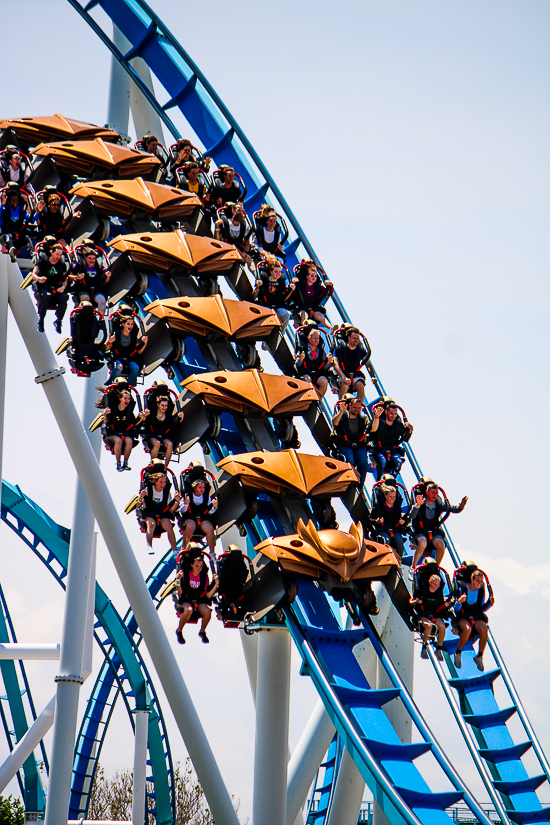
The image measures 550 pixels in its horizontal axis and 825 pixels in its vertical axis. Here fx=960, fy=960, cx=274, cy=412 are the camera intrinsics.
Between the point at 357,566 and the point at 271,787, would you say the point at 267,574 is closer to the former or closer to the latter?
the point at 357,566

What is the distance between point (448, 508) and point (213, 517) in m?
1.98

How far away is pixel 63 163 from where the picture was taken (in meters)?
8.51

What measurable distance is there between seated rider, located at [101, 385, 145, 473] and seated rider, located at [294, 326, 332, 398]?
181 centimetres

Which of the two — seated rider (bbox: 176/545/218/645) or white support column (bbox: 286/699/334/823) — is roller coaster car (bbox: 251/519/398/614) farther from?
white support column (bbox: 286/699/334/823)

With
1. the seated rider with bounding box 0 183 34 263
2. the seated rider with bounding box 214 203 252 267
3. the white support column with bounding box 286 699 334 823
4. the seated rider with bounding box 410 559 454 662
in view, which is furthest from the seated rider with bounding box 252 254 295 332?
the white support column with bounding box 286 699 334 823

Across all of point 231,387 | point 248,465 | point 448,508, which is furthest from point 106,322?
point 448,508

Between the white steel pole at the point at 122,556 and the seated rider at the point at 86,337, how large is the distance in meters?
0.31

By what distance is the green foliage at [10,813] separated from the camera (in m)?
15.5

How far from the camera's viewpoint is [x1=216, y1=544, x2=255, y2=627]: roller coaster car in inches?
224

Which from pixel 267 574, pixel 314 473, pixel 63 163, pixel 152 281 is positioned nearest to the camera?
pixel 267 574

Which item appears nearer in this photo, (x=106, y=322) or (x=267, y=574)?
(x=267, y=574)

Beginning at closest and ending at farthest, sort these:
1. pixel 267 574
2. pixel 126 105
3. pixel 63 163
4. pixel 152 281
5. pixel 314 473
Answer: pixel 267 574, pixel 314 473, pixel 152 281, pixel 63 163, pixel 126 105

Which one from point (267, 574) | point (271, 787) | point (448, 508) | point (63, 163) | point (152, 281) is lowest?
point (271, 787)

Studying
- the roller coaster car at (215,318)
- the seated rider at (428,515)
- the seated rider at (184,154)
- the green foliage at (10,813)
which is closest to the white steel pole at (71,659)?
the roller coaster car at (215,318)
